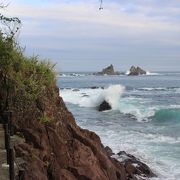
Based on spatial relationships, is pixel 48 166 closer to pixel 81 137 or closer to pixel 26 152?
pixel 26 152

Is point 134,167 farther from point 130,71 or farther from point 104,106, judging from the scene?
point 130,71

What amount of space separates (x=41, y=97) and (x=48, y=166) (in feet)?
5.35

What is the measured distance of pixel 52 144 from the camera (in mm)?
9297

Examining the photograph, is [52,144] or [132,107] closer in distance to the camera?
[52,144]

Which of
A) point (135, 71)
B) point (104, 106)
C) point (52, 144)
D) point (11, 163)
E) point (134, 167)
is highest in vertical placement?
point (135, 71)

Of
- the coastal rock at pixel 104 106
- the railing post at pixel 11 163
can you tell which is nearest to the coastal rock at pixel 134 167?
the railing post at pixel 11 163

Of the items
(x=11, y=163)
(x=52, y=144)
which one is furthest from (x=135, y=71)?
(x=11, y=163)

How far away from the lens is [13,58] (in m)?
9.80

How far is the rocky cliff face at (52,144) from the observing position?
819cm

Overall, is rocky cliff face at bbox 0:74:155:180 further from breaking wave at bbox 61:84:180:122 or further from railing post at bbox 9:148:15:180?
breaking wave at bbox 61:84:180:122

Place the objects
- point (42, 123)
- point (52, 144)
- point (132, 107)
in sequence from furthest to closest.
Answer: point (132, 107) → point (42, 123) → point (52, 144)

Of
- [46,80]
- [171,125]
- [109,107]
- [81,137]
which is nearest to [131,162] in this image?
[81,137]

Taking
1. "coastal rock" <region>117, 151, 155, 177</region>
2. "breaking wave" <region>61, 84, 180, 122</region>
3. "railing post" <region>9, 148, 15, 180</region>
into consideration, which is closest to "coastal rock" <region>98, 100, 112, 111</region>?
"breaking wave" <region>61, 84, 180, 122</region>

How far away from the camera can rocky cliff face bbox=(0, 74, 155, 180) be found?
8.19 m
